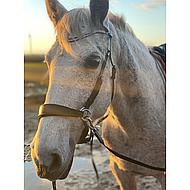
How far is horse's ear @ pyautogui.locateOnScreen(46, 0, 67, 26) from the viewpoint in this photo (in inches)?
27.6

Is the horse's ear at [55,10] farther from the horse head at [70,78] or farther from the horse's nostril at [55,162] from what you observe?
the horse's nostril at [55,162]

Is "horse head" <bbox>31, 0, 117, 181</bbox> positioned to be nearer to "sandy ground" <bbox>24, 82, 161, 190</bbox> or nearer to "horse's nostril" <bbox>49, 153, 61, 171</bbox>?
"horse's nostril" <bbox>49, 153, 61, 171</bbox>

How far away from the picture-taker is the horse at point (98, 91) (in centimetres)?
65

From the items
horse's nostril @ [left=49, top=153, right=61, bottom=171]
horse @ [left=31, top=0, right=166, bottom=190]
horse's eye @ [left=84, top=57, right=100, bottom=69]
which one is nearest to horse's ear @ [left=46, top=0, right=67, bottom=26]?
horse @ [left=31, top=0, right=166, bottom=190]

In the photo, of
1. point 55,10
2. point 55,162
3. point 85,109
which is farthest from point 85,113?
point 55,10

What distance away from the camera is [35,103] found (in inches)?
31.2

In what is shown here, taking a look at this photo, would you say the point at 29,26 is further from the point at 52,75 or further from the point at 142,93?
the point at 142,93

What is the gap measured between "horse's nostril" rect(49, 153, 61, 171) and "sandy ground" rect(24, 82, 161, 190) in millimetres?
109

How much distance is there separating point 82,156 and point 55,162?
136 millimetres

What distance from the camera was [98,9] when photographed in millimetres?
679
